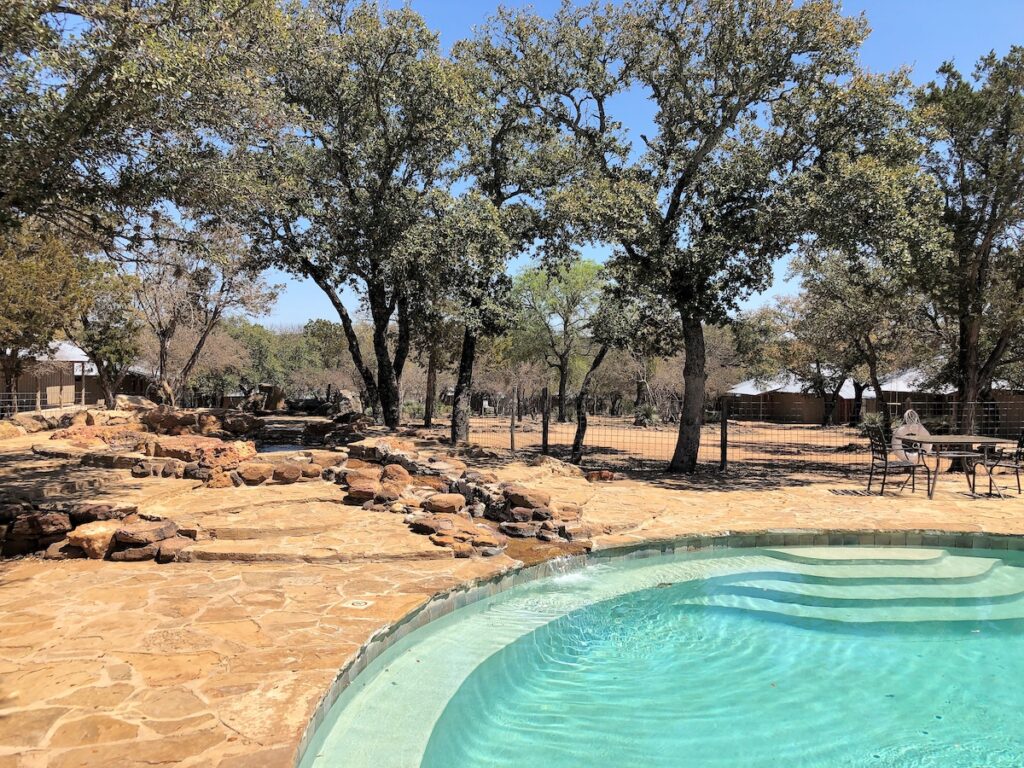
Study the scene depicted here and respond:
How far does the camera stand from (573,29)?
13.7 meters

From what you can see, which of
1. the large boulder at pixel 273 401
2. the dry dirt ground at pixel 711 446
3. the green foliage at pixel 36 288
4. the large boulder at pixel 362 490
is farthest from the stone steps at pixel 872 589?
the large boulder at pixel 273 401

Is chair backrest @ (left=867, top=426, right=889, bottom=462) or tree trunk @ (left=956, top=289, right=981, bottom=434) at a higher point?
tree trunk @ (left=956, top=289, right=981, bottom=434)

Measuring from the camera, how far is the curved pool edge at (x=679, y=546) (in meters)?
4.93

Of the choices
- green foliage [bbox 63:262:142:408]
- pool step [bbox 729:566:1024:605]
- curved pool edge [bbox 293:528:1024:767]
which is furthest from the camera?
green foliage [bbox 63:262:142:408]

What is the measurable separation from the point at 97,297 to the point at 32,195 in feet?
68.2

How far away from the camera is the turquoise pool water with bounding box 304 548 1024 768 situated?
3672mm

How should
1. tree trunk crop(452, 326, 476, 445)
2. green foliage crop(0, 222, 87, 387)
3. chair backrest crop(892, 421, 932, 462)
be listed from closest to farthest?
chair backrest crop(892, 421, 932, 462), green foliage crop(0, 222, 87, 387), tree trunk crop(452, 326, 476, 445)

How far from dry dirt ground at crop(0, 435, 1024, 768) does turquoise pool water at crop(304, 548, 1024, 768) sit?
433mm

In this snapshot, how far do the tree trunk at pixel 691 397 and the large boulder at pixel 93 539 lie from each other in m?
10.4

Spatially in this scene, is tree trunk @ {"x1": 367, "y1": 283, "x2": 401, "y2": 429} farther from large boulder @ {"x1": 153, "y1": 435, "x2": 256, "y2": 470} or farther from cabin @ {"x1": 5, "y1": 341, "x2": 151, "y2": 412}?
cabin @ {"x1": 5, "y1": 341, "x2": 151, "y2": 412}

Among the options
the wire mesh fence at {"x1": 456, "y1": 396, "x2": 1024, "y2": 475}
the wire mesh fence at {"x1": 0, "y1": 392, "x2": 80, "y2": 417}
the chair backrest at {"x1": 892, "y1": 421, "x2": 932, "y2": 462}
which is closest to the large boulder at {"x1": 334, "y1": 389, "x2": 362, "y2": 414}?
the wire mesh fence at {"x1": 456, "y1": 396, "x2": 1024, "y2": 475}

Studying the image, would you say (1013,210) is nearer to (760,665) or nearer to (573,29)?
(573,29)

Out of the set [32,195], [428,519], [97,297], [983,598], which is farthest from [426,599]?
[97,297]

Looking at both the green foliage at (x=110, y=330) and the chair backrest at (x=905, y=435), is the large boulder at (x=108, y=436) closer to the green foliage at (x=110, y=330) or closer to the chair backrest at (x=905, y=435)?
the green foliage at (x=110, y=330)
